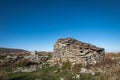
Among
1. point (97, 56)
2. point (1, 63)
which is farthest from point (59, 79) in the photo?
point (1, 63)

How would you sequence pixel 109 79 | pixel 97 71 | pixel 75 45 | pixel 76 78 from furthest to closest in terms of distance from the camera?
pixel 75 45 < pixel 97 71 < pixel 76 78 < pixel 109 79

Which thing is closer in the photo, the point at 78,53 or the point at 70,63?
the point at 78,53

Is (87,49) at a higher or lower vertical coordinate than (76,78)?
higher

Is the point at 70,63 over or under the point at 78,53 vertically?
under

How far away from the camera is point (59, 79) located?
18.0 metres

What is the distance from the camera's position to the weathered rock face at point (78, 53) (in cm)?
2364

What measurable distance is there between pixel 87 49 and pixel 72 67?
3.31 metres

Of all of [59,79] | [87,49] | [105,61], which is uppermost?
[87,49]

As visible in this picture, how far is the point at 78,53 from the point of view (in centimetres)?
2402

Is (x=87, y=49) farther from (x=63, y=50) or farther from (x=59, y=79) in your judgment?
(x=59, y=79)

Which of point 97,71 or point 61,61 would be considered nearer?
point 97,71

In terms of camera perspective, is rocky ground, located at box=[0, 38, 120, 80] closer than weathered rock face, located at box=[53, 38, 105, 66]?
Answer: Yes

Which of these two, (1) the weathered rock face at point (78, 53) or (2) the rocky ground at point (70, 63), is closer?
(2) the rocky ground at point (70, 63)

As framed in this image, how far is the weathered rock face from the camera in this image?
23641 mm
